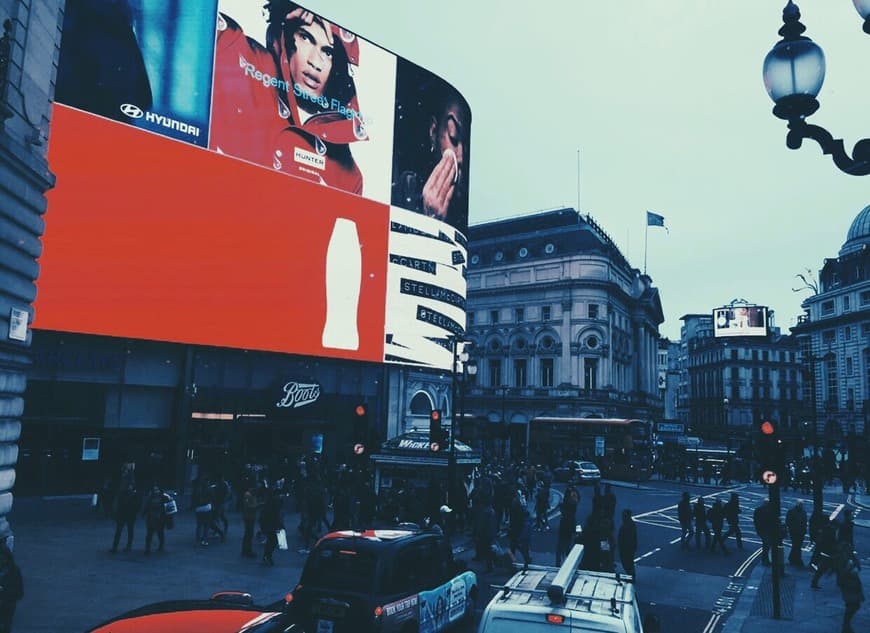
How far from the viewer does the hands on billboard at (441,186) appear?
44281 mm

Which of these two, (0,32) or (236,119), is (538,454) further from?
(0,32)

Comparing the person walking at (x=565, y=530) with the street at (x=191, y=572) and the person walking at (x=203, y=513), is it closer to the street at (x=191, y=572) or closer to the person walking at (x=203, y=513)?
the street at (x=191, y=572)

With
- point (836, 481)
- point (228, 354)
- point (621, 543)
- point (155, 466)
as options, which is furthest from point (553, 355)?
point (621, 543)

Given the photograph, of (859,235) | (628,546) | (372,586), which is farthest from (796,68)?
(859,235)

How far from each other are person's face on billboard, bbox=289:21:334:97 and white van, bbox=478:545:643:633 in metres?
34.0

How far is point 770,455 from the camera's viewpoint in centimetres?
1388

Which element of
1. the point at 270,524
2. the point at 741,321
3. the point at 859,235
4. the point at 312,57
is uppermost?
the point at 859,235

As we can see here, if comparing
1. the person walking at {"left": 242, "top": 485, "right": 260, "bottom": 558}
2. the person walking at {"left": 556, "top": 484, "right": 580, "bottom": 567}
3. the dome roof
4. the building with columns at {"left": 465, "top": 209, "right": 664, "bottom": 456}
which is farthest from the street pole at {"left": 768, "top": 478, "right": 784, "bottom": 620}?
the dome roof

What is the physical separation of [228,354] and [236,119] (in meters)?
11.6

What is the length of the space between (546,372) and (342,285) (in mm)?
38407

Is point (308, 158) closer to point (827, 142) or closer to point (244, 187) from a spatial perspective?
point (244, 187)

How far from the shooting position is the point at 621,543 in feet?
53.8

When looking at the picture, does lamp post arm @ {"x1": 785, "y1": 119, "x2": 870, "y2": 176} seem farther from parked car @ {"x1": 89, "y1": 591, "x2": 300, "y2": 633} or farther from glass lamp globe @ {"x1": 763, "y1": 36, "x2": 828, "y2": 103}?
parked car @ {"x1": 89, "y1": 591, "x2": 300, "y2": 633}

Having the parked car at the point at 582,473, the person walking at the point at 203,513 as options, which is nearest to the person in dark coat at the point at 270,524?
the person walking at the point at 203,513
